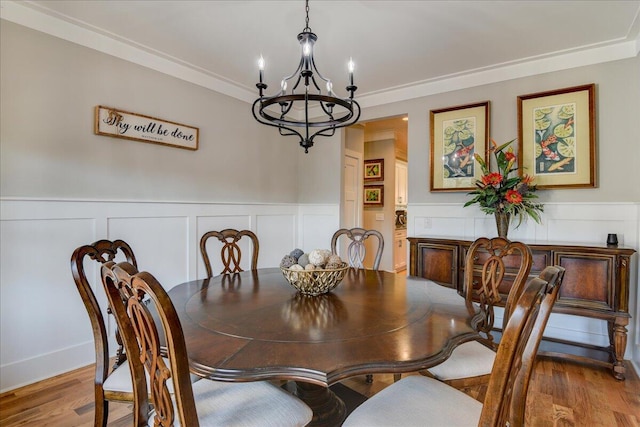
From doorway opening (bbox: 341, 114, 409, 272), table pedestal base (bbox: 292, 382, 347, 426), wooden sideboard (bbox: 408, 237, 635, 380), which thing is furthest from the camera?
doorway opening (bbox: 341, 114, 409, 272)

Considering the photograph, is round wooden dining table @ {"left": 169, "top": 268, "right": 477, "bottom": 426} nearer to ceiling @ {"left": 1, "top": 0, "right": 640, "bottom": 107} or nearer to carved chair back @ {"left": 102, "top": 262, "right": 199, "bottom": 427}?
carved chair back @ {"left": 102, "top": 262, "right": 199, "bottom": 427}

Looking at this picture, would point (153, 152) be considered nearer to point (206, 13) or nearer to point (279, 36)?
point (206, 13)

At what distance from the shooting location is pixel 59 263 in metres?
2.40

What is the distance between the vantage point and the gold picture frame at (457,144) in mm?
3258

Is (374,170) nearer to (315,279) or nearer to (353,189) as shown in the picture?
(353,189)

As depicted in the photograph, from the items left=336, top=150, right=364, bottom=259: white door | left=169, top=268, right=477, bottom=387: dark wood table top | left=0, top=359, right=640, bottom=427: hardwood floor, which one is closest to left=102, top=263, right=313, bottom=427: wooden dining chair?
left=169, top=268, right=477, bottom=387: dark wood table top

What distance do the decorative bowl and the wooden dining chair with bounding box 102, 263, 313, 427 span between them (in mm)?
455

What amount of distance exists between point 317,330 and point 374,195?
5.07 meters

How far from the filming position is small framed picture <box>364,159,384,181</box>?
602 centimetres

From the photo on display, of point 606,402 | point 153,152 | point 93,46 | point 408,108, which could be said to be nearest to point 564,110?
point 408,108

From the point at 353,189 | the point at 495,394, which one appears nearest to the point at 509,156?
the point at 353,189

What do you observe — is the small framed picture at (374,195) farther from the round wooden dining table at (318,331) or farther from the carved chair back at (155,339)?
the carved chair back at (155,339)

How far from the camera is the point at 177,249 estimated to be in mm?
3104

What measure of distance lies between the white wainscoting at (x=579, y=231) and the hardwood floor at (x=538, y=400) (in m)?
0.36
